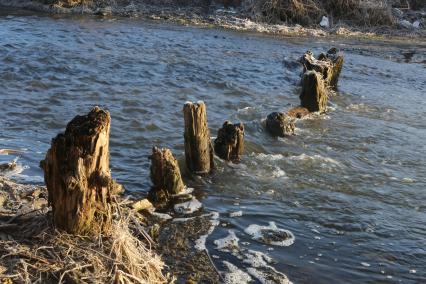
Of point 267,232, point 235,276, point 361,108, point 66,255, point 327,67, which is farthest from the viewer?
point 327,67

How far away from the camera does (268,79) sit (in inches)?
547

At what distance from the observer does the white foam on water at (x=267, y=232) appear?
19.6ft

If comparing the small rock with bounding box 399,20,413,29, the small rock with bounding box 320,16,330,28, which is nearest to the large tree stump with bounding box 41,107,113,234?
the small rock with bounding box 320,16,330,28

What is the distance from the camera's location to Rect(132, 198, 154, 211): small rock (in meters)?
6.18

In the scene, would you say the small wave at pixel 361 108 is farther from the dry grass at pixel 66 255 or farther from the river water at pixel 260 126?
the dry grass at pixel 66 255

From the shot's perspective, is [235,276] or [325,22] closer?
[235,276]

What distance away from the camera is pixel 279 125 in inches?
372

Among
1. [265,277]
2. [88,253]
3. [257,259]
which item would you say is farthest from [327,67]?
[88,253]

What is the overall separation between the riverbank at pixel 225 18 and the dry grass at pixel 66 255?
16535 mm

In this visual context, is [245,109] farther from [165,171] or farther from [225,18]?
[225,18]

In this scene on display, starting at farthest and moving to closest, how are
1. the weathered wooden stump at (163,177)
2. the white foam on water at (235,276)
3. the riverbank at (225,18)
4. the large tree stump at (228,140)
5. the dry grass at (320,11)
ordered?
the dry grass at (320,11)
the riverbank at (225,18)
the large tree stump at (228,140)
the weathered wooden stump at (163,177)
the white foam on water at (235,276)

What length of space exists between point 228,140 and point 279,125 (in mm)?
1738

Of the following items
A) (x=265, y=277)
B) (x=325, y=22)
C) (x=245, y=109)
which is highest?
(x=325, y=22)

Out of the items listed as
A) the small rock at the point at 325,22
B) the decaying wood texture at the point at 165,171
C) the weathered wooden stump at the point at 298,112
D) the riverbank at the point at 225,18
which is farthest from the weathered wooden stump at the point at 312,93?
the small rock at the point at 325,22
